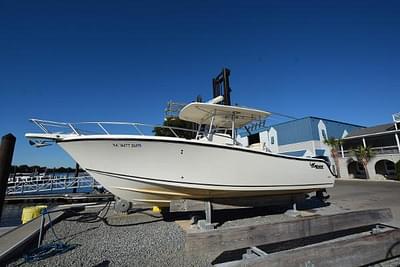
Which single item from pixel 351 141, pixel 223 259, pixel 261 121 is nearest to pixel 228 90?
pixel 261 121

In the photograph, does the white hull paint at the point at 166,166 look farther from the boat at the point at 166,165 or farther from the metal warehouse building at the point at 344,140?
the metal warehouse building at the point at 344,140

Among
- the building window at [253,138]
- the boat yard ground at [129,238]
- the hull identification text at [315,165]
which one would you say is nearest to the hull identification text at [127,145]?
the boat yard ground at [129,238]

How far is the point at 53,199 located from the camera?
45.4 feet

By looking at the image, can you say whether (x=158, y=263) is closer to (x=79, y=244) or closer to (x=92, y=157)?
(x=79, y=244)

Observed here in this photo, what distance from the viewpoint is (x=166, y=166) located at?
393cm

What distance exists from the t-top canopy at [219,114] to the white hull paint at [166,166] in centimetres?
109

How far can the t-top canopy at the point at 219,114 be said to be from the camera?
4.74 meters

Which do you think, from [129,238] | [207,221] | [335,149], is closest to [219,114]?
[207,221]

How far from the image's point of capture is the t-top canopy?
474 cm

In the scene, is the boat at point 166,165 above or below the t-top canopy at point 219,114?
below

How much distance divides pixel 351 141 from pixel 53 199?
96.5 ft

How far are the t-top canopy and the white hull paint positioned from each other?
1.09 metres

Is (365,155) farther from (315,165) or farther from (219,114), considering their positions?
(219,114)

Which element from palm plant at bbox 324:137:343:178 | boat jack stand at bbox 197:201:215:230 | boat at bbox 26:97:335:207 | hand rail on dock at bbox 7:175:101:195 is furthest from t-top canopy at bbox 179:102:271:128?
palm plant at bbox 324:137:343:178
